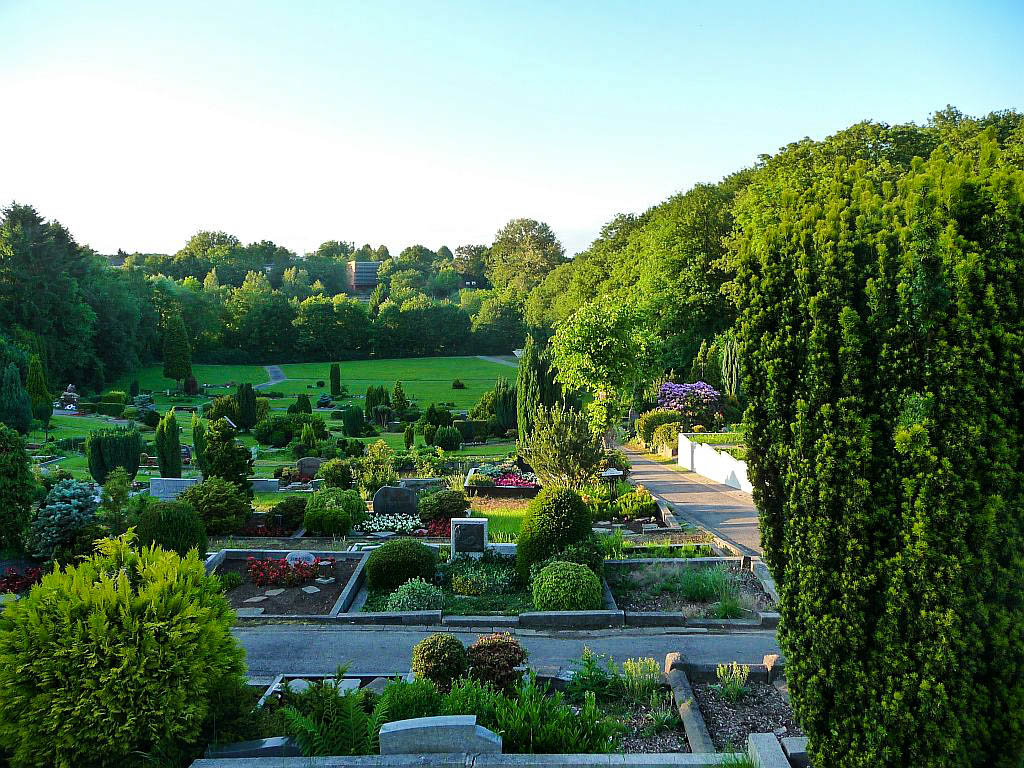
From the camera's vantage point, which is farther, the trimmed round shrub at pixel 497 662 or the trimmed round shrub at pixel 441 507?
the trimmed round shrub at pixel 441 507

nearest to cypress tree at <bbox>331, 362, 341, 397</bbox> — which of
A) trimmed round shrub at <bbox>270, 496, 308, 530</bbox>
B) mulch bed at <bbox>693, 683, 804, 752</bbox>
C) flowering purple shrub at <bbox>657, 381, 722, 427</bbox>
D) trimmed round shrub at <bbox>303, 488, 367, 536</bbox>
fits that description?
flowering purple shrub at <bbox>657, 381, 722, 427</bbox>

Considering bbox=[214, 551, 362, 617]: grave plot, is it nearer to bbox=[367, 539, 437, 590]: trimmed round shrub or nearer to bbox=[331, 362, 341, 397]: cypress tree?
bbox=[367, 539, 437, 590]: trimmed round shrub

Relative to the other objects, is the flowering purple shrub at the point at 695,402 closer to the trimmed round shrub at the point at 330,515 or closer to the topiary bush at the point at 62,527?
the trimmed round shrub at the point at 330,515

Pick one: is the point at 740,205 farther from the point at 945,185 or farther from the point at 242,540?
the point at 945,185

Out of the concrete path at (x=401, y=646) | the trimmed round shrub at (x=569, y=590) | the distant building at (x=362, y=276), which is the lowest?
the concrete path at (x=401, y=646)

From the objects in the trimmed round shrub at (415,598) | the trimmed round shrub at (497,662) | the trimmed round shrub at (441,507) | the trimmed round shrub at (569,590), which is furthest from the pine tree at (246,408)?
the trimmed round shrub at (497,662)

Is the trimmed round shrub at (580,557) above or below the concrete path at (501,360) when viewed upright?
below
